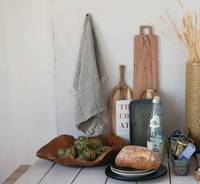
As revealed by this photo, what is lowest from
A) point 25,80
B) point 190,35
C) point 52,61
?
point 25,80

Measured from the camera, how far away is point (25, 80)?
5.47ft

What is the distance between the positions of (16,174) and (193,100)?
3.84 feet

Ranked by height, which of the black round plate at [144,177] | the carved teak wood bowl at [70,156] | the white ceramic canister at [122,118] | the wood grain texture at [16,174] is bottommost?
the wood grain texture at [16,174]

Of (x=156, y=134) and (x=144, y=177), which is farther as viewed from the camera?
(x=156, y=134)

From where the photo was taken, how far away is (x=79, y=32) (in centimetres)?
147

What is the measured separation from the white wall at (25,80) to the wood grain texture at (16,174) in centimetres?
7

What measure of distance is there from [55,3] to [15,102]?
71 cm

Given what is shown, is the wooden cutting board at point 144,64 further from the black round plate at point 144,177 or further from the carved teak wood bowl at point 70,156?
the black round plate at point 144,177

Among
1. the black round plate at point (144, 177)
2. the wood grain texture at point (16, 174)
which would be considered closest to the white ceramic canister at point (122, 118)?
the black round plate at point (144, 177)

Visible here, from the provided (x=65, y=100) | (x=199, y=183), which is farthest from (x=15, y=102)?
(x=199, y=183)

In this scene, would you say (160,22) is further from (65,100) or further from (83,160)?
(83,160)

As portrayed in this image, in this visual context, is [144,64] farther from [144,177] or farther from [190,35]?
[144,177]

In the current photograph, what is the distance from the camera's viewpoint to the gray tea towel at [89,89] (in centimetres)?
139

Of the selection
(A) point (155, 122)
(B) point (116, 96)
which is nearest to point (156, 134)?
(A) point (155, 122)
